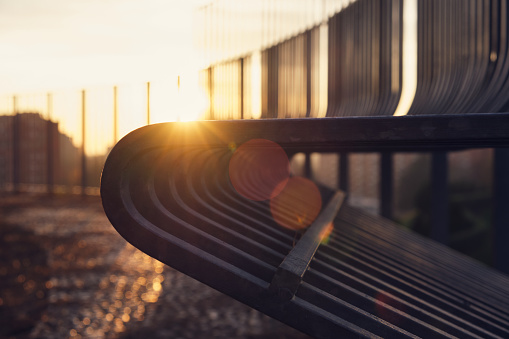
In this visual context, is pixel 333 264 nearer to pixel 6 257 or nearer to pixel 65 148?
pixel 6 257

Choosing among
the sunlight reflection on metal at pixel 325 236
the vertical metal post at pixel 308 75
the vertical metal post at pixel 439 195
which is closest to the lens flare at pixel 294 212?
the sunlight reflection on metal at pixel 325 236

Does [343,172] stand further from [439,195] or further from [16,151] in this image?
[16,151]

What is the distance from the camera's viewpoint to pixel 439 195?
567 cm

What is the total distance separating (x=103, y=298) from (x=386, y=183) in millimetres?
4318

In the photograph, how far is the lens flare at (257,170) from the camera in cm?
264

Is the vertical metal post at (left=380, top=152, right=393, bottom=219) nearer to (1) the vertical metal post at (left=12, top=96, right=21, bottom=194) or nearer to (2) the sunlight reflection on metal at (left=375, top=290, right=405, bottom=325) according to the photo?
(2) the sunlight reflection on metal at (left=375, top=290, right=405, bottom=325)

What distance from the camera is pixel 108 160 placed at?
1.26 metres

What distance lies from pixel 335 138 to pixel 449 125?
0.28 m

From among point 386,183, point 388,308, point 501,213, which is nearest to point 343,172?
point 386,183

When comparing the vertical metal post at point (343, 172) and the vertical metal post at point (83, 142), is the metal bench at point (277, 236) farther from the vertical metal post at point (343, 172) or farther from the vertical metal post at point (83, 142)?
the vertical metal post at point (83, 142)

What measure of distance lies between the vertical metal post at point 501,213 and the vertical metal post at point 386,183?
106 inches

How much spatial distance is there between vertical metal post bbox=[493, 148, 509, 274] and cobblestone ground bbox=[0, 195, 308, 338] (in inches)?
78.0

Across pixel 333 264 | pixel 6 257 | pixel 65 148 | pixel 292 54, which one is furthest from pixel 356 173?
pixel 333 264

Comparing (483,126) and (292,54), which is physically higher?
(292,54)
